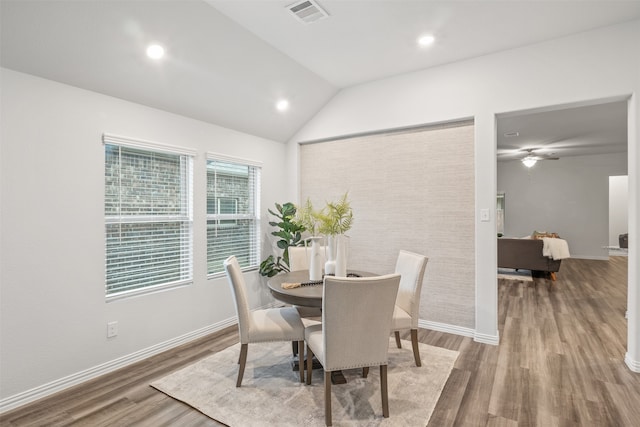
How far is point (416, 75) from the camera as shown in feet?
12.3

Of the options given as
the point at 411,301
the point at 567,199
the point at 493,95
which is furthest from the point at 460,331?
the point at 567,199

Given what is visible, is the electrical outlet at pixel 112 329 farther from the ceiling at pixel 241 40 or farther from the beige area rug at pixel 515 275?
the beige area rug at pixel 515 275

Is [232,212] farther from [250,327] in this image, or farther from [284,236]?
[250,327]

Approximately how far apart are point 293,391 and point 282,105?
123 inches

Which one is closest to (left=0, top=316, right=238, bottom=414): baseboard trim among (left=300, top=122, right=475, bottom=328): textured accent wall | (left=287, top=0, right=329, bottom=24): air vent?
(left=300, top=122, right=475, bottom=328): textured accent wall

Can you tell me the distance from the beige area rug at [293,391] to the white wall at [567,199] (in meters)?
7.85

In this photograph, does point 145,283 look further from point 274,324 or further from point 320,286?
point 320,286

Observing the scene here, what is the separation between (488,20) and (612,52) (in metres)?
1.11

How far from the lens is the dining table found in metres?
2.32

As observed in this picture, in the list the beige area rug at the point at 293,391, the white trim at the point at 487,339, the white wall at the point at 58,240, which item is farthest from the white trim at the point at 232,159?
the white trim at the point at 487,339

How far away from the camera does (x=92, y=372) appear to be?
104 inches

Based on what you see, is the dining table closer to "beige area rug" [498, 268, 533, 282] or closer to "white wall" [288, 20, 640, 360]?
"white wall" [288, 20, 640, 360]

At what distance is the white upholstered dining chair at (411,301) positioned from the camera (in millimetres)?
2717

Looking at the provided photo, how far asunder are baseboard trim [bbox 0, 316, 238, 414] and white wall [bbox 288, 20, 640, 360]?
3.01 m
